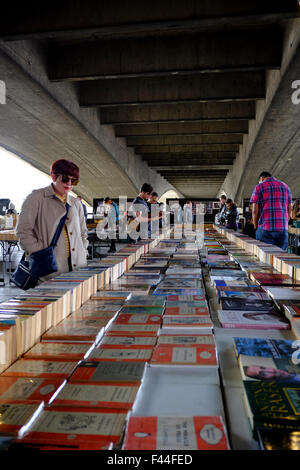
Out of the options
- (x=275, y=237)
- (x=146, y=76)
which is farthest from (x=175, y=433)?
(x=146, y=76)

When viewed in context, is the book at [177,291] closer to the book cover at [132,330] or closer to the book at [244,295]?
the book at [244,295]

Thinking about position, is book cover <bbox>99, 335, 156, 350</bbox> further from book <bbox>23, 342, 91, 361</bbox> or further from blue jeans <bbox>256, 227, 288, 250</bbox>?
blue jeans <bbox>256, 227, 288, 250</bbox>

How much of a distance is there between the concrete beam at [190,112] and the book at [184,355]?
8649 millimetres

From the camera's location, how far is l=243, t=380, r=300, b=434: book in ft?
2.83

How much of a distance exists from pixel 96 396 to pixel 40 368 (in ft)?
0.82

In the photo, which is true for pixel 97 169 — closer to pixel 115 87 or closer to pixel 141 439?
pixel 115 87

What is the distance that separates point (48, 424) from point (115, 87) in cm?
808

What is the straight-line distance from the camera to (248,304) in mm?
1791

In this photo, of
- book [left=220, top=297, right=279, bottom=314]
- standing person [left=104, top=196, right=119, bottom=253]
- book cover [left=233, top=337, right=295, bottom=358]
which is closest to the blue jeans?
book [left=220, top=297, right=279, bottom=314]

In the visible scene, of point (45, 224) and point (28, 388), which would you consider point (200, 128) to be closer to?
point (45, 224)

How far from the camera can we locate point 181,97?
780cm

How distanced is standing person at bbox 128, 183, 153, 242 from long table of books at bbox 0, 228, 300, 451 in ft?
12.3
